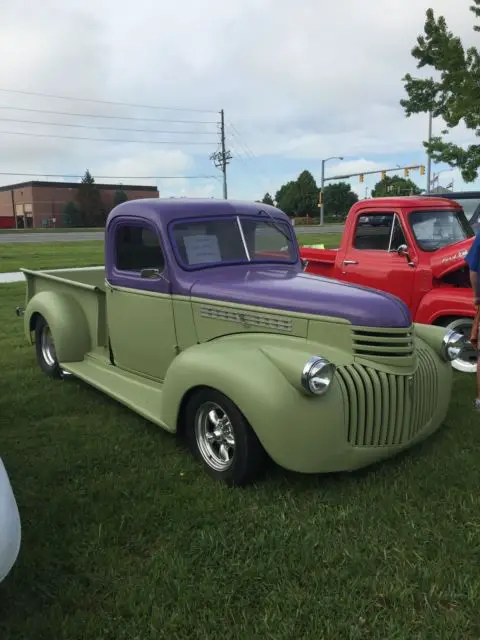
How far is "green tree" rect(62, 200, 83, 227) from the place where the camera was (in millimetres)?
72188

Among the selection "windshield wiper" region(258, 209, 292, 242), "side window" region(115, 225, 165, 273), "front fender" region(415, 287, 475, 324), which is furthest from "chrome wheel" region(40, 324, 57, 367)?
"front fender" region(415, 287, 475, 324)

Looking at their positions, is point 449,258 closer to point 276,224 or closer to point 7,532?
point 276,224

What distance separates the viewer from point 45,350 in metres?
6.20

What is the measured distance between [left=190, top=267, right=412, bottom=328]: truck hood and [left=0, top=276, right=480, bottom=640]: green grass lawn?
1047 millimetres

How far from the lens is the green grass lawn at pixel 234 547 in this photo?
245 cm

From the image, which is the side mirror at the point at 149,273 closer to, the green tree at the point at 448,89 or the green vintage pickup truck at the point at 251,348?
the green vintage pickup truck at the point at 251,348

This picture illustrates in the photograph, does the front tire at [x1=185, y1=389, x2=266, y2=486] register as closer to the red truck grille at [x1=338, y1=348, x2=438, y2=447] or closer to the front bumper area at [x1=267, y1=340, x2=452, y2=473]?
the front bumper area at [x1=267, y1=340, x2=452, y2=473]

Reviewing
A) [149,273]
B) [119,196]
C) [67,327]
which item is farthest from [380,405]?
[119,196]

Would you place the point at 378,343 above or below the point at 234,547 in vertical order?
above

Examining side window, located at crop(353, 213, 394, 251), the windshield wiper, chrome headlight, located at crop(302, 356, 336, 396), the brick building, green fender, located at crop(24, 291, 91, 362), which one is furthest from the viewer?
the brick building

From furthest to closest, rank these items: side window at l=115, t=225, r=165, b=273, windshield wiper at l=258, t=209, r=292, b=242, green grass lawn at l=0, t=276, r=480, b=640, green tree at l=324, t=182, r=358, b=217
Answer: green tree at l=324, t=182, r=358, b=217 < windshield wiper at l=258, t=209, r=292, b=242 < side window at l=115, t=225, r=165, b=273 < green grass lawn at l=0, t=276, r=480, b=640

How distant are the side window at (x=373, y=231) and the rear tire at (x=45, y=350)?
154 inches

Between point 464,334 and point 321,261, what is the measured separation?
7.53 feet

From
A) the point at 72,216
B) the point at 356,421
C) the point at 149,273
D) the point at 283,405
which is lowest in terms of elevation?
the point at 356,421
